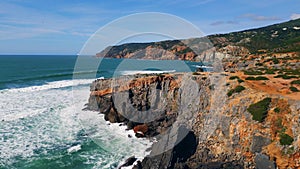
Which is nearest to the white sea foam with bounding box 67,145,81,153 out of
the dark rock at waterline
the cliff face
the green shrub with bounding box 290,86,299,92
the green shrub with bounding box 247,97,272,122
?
the dark rock at waterline

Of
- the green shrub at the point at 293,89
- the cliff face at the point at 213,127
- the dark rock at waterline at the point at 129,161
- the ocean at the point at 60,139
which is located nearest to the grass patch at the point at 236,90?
the cliff face at the point at 213,127

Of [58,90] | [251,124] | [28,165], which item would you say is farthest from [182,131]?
[58,90]

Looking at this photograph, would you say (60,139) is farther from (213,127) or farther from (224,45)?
(224,45)

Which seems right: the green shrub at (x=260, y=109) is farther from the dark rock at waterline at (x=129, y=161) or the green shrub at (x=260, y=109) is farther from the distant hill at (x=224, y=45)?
the distant hill at (x=224, y=45)

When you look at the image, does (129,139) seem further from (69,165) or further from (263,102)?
(263,102)

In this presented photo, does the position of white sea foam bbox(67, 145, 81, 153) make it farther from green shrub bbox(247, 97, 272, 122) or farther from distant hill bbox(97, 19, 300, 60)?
distant hill bbox(97, 19, 300, 60)

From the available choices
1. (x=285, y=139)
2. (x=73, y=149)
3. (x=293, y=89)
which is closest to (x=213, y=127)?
(x=285, y=139)
